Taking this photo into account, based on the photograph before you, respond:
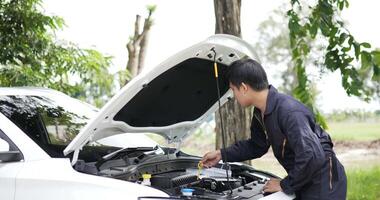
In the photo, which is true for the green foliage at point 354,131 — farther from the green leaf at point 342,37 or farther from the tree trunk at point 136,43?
the green leaf at point 342,37

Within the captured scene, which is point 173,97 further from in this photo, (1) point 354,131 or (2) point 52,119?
(1) point 354,131

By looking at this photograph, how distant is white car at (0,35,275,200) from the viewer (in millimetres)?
3189

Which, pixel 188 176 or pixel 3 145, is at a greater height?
pixel 3 145

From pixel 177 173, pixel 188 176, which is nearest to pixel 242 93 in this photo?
pixel 188 176

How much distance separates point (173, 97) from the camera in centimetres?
401

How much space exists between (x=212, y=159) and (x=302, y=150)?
42.5 inches

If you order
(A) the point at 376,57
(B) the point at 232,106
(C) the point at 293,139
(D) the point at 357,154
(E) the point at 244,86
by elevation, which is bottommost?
(D) the point at 357,154

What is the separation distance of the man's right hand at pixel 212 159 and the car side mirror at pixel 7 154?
4.31 feet

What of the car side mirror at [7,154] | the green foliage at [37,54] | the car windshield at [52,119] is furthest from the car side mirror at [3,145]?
the green foliage at [37,54]

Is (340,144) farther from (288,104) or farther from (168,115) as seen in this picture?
(288,104)

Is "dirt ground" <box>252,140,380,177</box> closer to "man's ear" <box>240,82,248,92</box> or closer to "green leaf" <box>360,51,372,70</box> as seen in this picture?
"green leaf" <box>360,51,372,70</box>

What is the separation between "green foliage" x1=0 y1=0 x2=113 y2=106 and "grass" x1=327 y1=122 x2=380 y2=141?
17.8 feet

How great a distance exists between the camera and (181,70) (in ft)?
12.1

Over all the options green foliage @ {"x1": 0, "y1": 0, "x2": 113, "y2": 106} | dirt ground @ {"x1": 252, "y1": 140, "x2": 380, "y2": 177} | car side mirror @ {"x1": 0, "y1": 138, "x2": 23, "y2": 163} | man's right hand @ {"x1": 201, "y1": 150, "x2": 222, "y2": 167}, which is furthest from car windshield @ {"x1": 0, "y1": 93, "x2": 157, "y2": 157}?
dirt ground @ {"x1": 252, "y1": 140, "x2": 380, "y2": 177}
